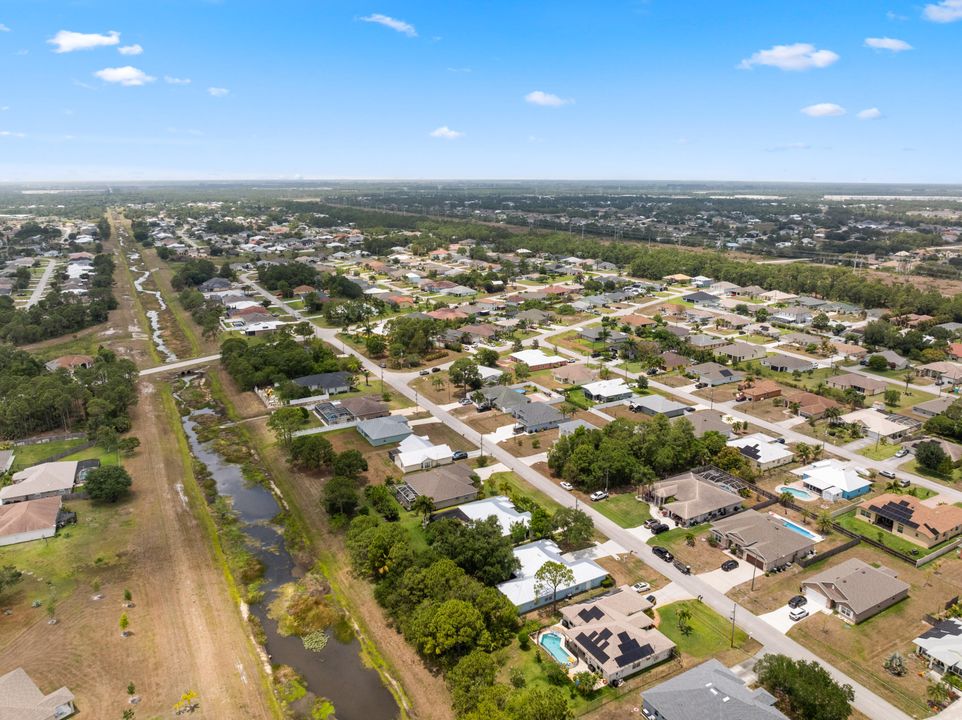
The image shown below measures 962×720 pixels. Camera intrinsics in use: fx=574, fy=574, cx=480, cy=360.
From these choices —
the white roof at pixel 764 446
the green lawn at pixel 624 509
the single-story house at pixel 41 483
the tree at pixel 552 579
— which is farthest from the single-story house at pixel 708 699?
the single-story house at pixel 41 483

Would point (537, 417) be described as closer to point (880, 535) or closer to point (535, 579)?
point (535, 579)

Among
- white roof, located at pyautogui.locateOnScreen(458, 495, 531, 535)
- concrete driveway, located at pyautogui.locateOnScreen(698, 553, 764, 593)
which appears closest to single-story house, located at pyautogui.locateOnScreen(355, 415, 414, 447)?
white roof, located at pyautogui.locateOnScreen(458, 495, 531, 535)

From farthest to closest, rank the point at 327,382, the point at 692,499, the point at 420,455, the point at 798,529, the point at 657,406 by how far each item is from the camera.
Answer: the point at 327,382 < the point at 657,406 < the point at 420,455 < the point at 692,499 < the point at 798,529

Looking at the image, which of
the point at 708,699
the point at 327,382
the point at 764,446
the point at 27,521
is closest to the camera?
the point at 708,699

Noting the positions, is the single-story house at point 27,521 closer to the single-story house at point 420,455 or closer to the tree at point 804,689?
the single-story house at point 420,455

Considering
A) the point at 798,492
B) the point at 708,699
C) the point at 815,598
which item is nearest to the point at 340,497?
the point at 708,699
